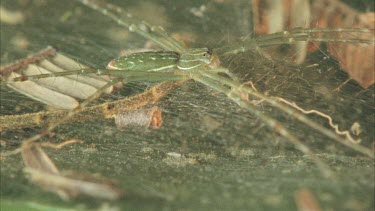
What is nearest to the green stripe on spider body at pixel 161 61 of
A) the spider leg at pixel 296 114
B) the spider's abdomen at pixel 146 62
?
the spider's abdomen at pixel 146 62

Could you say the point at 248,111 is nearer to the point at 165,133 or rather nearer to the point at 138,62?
the point at 165,133

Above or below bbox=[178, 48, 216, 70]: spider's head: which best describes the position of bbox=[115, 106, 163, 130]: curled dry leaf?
below

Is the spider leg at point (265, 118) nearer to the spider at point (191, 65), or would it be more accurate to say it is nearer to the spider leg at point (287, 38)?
the spider at point (191, 65)

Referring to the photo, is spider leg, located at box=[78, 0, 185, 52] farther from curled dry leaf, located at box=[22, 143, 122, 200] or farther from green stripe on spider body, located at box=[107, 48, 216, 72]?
curled dry leaf, located at box=[22, 143, 122, 200]

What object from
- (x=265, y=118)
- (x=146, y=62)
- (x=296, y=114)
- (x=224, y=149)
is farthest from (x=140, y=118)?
(x=296, y=114)

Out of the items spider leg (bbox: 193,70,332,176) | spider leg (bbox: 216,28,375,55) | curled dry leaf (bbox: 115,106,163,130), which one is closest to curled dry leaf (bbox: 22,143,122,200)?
curled dry leaf (bbox: 115,106,163,130)

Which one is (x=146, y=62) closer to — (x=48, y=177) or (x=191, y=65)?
(x=191, y=65)

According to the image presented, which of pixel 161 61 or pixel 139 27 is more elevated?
pixel 139 27
